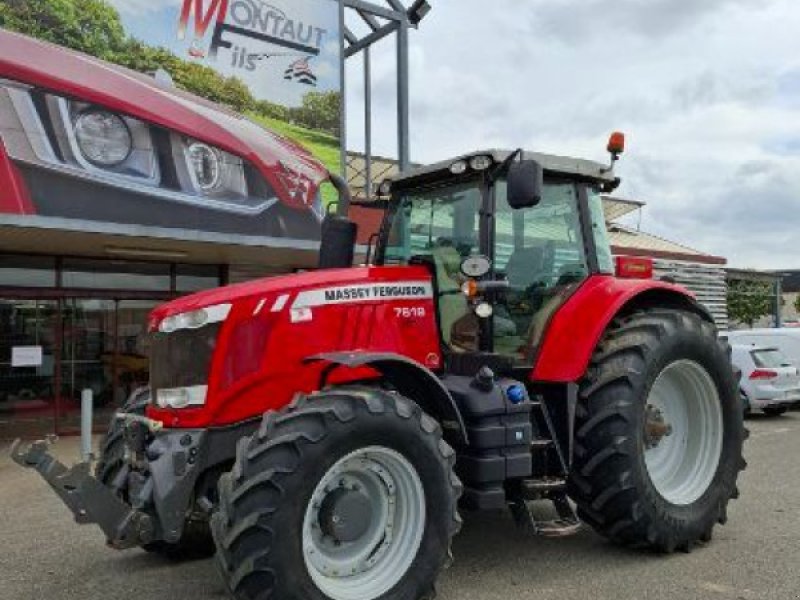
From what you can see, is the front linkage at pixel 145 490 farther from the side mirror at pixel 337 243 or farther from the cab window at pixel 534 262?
the cab window at pixel 534 262

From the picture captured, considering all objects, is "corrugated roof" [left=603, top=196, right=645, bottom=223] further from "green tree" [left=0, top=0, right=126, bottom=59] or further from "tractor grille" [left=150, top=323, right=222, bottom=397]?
"tractor grille" [left=150, top=323, right=222, bottom=397]

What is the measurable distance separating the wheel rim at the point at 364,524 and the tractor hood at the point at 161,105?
25.9 feet

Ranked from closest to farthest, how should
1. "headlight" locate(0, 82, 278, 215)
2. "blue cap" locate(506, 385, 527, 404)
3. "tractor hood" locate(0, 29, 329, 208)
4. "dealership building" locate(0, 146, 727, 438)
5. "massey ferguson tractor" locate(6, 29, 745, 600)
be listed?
"massey ferguson tractor" locate(6, 29, 745, 600), "blue cap" locate(506, 385, 527, 404), "headlight" locate(0, 82, 278, 215), "tractor hood" locate(0, 29, 329, 208), "dealership building" locate(0, 146, 727, 438)

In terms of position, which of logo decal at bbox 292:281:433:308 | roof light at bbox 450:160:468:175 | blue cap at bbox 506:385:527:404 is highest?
roof light at bbox 450:160:468:175

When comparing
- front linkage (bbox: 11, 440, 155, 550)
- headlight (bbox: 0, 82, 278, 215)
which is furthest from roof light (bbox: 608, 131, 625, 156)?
headlight (bbox: 0, 82, 278, 215)

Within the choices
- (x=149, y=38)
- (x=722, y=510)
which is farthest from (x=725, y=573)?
(x=149, y=38)

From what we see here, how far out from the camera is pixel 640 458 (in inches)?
197

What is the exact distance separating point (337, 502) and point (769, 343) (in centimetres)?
1441

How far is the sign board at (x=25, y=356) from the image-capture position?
12234mm

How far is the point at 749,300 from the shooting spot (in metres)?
29.8

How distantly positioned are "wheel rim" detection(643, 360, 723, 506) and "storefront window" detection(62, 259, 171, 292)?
9738 millimetres

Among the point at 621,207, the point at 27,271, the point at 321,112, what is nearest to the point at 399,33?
the point at 321,112

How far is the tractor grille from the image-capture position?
4414 mm

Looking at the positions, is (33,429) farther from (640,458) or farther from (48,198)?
(640,458)
